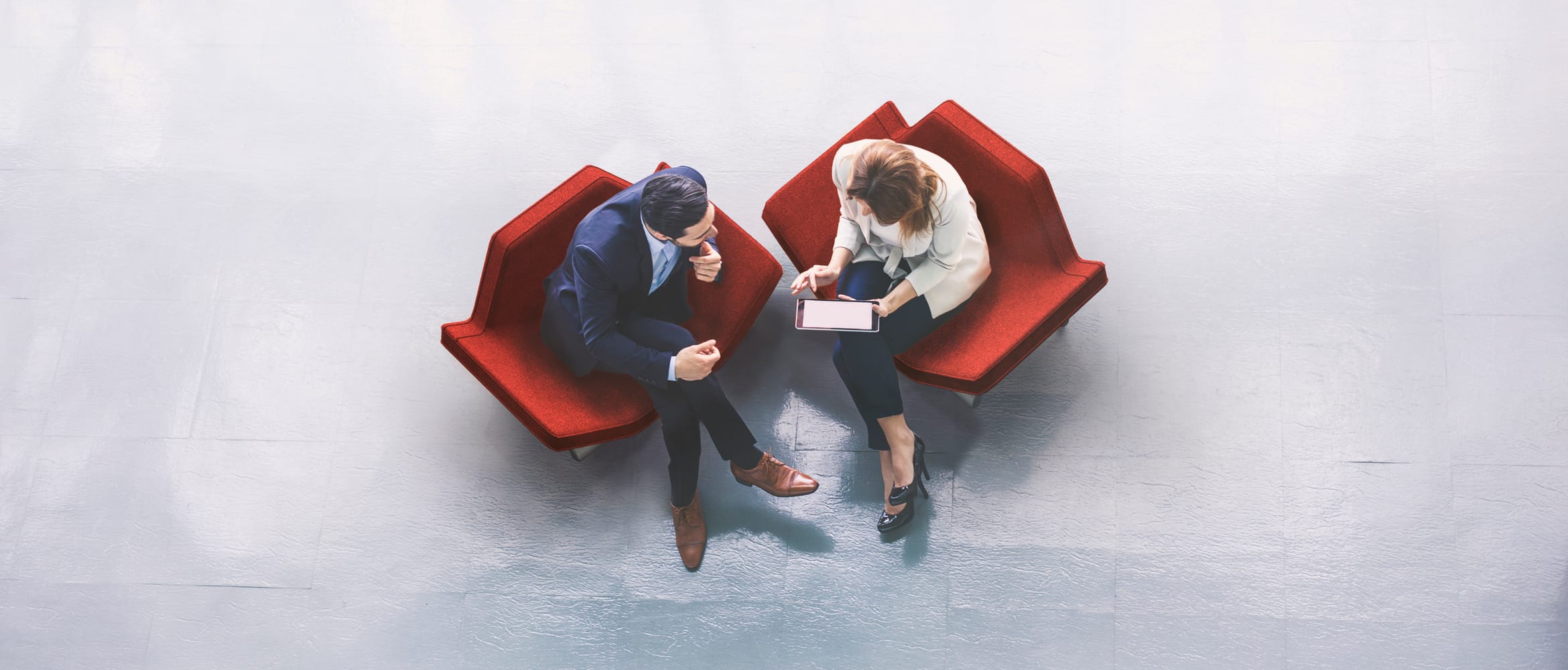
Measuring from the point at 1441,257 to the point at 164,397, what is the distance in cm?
505

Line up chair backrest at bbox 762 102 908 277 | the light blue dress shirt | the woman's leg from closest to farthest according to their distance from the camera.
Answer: the light blue dress shirt, the woman's leg, chair backrest at bbox 762 102 908 277

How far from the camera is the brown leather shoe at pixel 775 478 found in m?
3.78

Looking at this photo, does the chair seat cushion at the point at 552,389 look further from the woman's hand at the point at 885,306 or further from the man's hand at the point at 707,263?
the woman's hand at the point at 885,306

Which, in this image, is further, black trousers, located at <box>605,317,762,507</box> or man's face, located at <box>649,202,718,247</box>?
black trousers, located at <box>605,317,762,507</box>

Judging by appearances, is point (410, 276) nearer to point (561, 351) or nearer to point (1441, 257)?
point (561, 351)

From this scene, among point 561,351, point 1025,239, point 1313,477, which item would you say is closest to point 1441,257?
point 1313,477

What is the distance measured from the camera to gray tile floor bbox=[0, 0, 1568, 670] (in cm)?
370

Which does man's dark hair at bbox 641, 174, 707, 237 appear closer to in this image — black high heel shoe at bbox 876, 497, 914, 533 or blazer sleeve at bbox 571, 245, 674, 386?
blazer sleeve at bbox 571, 245, 674, 386

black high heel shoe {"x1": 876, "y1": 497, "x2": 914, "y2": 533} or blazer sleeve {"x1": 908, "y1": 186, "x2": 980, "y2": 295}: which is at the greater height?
blazer sleeve {"x1": 908, "y1": 186, "x2": 980, "y2": 295}

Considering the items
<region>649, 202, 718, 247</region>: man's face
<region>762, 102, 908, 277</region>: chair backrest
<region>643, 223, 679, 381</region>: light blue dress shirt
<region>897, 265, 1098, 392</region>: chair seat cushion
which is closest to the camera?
<region>649, 202, 718, 247</region>: man's face

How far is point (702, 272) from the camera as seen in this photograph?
11.6 ft

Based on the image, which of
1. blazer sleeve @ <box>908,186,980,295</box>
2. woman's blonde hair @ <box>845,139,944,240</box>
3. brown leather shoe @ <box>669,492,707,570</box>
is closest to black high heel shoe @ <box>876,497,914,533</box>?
brown leather shoe @ <box>669,492,707,570</box>

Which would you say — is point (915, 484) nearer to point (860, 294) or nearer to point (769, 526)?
point (769, 526)

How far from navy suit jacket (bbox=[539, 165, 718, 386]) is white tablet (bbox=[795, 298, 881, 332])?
1.43 feet
